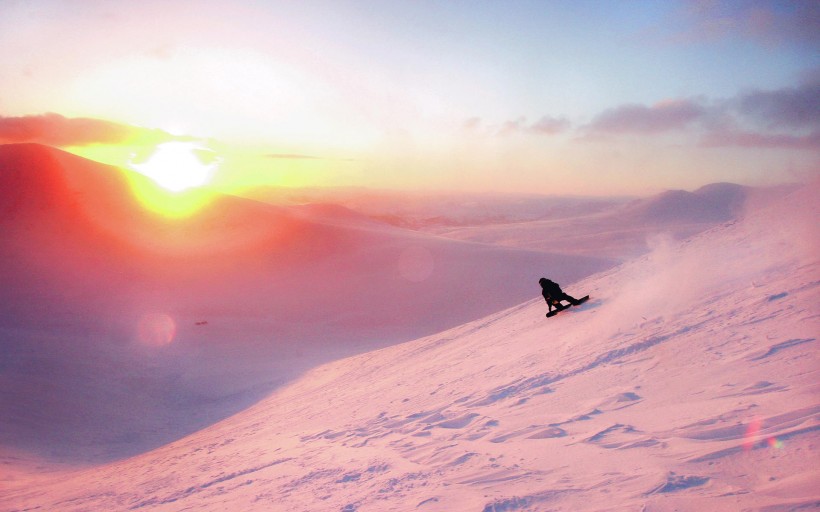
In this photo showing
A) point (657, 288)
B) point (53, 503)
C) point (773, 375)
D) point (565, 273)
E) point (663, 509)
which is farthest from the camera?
point (565, 273)

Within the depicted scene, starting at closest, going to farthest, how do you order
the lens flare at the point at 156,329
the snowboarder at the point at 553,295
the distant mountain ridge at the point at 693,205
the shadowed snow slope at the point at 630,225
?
the snowboarder at the point at 553,295 < the lens flare at the point at 156,329 < the shadowed snow slope at the point at 630,225 < the distant mountain ridge at the point at 693,205

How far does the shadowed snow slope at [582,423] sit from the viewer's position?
3154 mm

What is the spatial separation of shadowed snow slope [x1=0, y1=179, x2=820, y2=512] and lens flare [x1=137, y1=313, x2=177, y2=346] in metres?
7.69

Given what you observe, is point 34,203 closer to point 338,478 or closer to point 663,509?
point 338,478

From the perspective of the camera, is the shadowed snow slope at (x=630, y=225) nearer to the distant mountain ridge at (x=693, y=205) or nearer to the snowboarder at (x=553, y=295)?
the distant mountain ridge at (x=693, y=205)

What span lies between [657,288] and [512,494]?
5.01m

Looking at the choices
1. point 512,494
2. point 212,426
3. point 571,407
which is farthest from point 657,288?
point 212,426

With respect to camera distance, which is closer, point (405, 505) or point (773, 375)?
point (405, 505)

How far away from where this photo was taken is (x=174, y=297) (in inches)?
756

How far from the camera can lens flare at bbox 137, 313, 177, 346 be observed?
1550cm

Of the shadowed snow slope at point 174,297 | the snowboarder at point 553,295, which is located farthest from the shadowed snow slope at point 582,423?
the shadowed snow slope at point 174,297

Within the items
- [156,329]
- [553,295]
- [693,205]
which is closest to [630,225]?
[693,205]

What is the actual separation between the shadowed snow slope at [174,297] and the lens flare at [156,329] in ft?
0.24

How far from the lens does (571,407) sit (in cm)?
452
